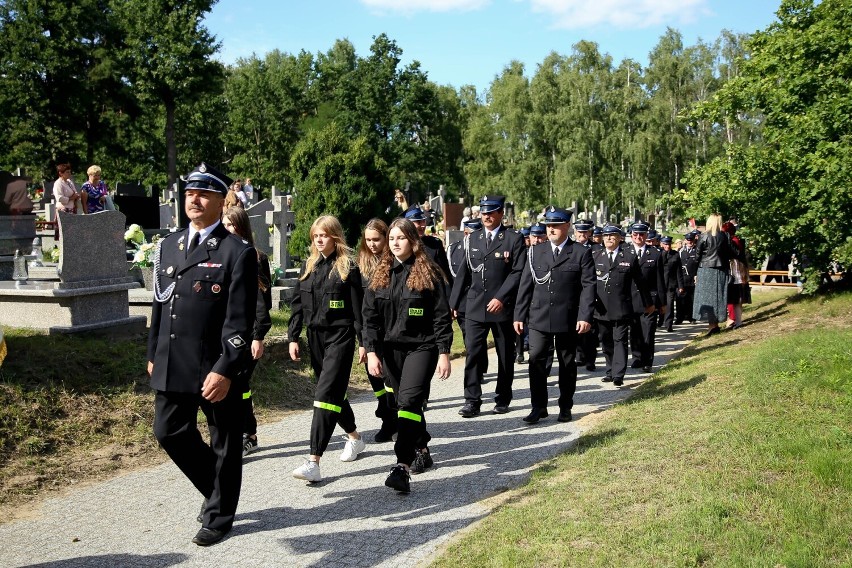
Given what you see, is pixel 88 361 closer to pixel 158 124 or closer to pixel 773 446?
pixel 773 446

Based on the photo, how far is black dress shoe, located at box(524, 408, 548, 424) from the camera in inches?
320

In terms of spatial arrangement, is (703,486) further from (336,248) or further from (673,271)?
(673,271)

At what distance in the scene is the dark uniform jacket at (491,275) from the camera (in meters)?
8.78

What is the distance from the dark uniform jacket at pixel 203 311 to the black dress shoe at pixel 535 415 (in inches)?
161

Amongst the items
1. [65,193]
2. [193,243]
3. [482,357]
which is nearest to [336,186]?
[65,193]

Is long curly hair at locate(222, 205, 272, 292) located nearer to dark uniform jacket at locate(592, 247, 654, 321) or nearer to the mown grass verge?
the mown grass verge

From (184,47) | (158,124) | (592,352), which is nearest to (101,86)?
(184,47)

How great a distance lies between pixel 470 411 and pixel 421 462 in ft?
6.93

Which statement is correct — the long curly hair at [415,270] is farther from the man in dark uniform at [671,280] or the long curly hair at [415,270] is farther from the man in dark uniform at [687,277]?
the man in dark uniform at [687,277]

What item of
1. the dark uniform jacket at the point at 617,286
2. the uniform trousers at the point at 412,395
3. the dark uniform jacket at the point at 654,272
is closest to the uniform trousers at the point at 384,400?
the uniform trousers at the point at 412,395

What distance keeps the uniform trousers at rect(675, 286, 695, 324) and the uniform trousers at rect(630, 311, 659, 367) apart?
6.75 metres

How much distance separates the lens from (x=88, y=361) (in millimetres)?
8195

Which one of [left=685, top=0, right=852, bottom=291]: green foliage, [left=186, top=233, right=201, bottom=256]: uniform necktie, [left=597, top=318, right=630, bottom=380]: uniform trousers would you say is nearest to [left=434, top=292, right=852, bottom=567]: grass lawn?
[left=597, top=318, right=630, bottom=380]: uniform trousers

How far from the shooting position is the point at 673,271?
17.8m
